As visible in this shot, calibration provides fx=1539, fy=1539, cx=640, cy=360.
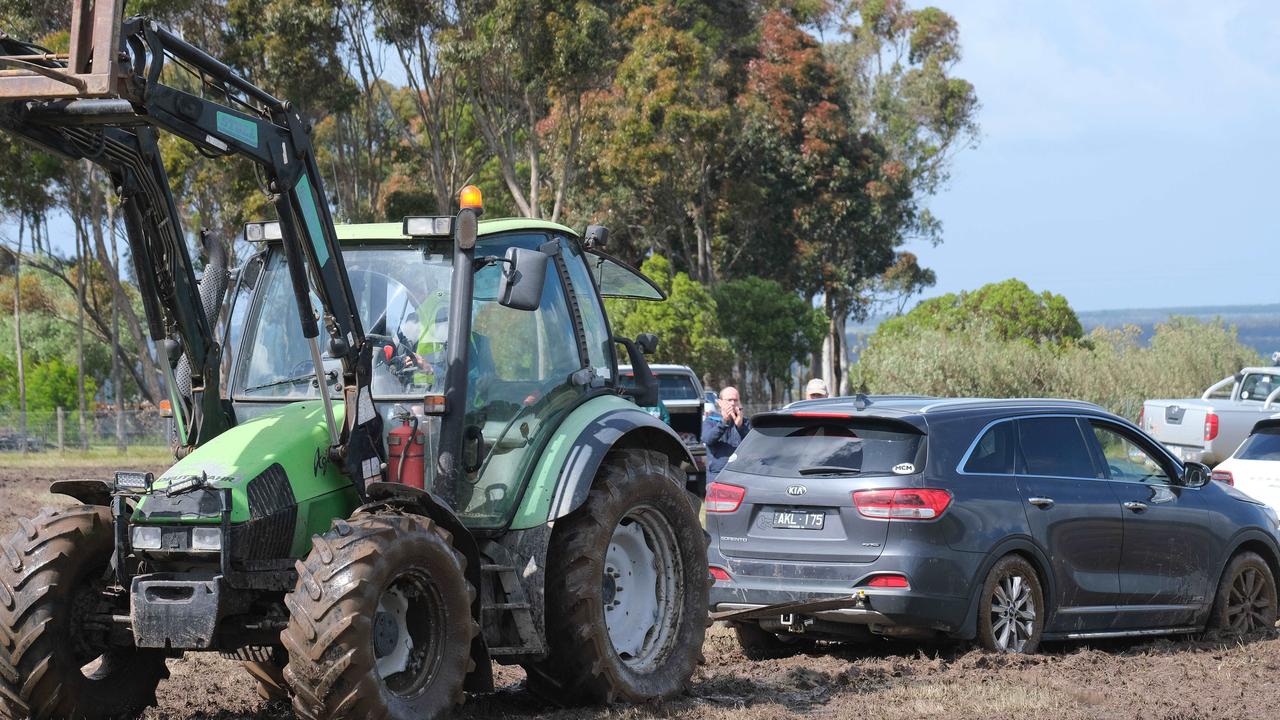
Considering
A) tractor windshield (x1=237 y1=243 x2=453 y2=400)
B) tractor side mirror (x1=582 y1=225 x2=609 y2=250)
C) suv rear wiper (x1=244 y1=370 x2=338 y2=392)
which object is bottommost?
suv rear wiper (x1=244 y1=370 x2=338 y2=392)

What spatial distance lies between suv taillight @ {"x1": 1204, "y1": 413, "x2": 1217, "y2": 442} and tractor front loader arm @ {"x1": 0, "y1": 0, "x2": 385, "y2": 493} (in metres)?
18.6

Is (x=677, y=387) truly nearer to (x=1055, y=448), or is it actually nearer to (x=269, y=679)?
(x=1055, y=448)

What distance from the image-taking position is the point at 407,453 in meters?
7.36

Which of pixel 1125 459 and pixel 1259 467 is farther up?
pixel 1125 459

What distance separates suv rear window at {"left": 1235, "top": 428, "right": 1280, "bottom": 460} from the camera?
15031mm

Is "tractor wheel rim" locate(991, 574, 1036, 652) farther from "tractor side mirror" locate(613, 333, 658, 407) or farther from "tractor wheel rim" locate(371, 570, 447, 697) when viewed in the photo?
"tractor wheel rim" locate(371, 570, 447, 697)

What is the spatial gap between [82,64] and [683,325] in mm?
36912

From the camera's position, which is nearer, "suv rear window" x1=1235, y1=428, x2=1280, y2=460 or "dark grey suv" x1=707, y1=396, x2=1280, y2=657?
"dark grey suv" x1=707, y1=396, x2=1280, y2=657

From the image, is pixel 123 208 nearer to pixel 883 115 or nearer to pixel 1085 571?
pixel 1085 571

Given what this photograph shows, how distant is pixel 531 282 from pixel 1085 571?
5.06 m

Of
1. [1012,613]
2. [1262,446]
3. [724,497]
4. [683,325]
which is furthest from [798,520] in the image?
[683,325]

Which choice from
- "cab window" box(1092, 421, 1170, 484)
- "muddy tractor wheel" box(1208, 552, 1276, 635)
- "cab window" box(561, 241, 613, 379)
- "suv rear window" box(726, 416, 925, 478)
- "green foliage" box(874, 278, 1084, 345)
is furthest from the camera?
"green foliage" box(874, 278, 1084, 345)

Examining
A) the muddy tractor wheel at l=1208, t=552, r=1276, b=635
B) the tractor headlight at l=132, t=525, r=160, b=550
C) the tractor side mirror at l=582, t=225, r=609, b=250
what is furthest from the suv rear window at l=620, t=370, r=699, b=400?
the tractor headlight at l=132, t=525, r=160, b=550

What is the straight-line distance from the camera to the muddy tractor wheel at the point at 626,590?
7.57 meters
